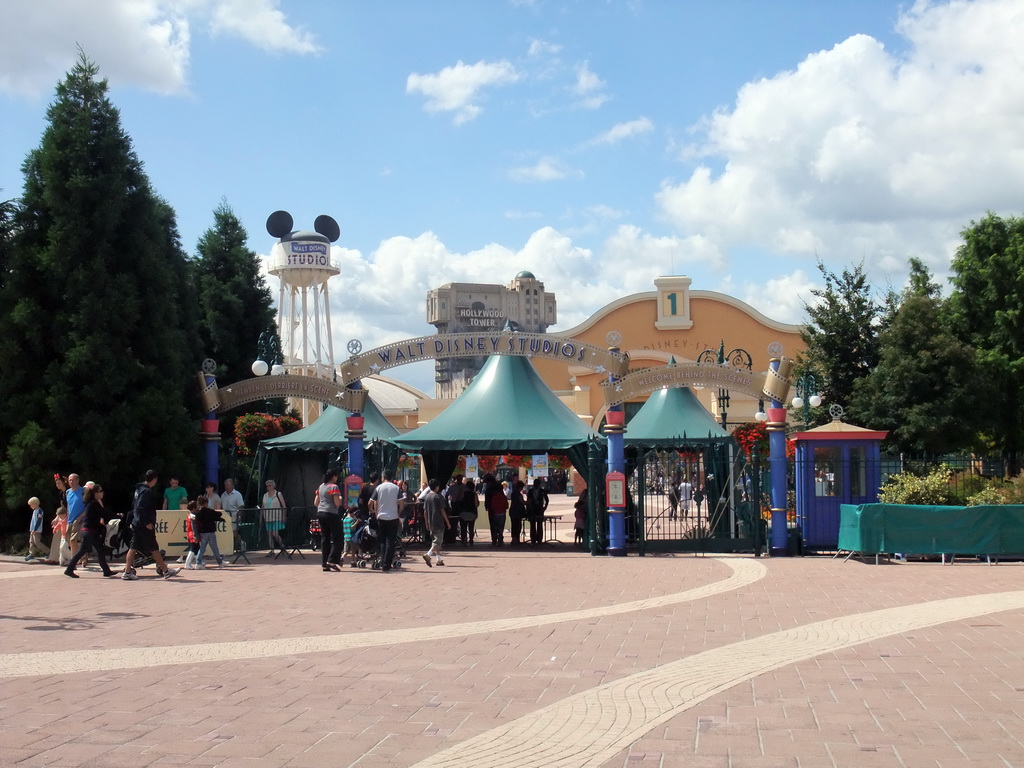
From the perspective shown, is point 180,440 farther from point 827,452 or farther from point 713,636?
point 713,636

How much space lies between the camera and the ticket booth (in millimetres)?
19953

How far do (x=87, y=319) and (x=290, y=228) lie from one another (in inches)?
1206

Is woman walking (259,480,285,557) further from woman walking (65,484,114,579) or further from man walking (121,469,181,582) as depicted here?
woman walking (65,484,114,579)

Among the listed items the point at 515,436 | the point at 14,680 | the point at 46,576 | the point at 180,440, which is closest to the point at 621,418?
the point at 515,436

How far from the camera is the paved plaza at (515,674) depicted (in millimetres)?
6574

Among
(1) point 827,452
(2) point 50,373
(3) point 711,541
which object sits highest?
(2) point 50,373

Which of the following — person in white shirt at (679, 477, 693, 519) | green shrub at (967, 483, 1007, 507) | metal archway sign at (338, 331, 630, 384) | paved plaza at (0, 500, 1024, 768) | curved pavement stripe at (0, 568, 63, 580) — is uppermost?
metal archway sign at (338, 331, 630, 384)

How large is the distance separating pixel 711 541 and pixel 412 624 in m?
10.4

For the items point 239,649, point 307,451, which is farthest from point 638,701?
point 307,451

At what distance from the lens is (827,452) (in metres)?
20.1

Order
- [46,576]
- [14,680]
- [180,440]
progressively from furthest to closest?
[180,440] < [46,576] < [14,680]

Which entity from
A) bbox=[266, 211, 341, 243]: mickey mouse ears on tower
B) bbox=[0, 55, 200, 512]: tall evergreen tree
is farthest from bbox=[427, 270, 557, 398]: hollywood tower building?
bbox=[0, 55, 200, 512]: tall evergreen tree

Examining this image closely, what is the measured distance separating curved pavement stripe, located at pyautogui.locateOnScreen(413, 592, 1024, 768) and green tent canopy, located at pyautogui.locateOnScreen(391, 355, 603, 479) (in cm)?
1042

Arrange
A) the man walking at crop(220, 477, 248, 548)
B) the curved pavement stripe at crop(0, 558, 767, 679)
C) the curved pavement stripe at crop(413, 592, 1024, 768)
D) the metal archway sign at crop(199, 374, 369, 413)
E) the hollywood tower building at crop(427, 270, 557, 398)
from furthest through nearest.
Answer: the hollywood tower building at crop(427, 270, 557, 398)
the metal archway sign at crop(199, 374, 369, 413)
the man walking at crop(220, 477, 248, 548)
the curved pavement stripe at crop(0, 558, 767, 679)
the curved pavement stripe at crop(413, 592, 1024, 768)
